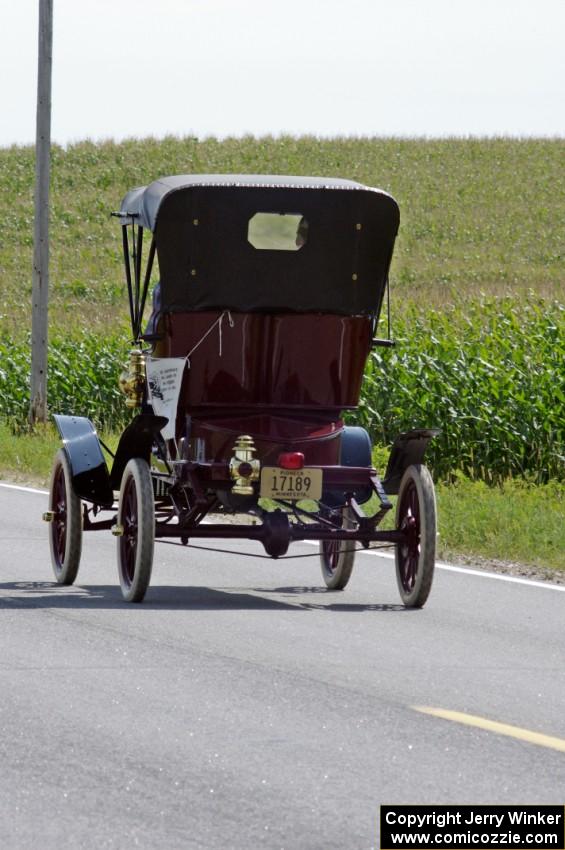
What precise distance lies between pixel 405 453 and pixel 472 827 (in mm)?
5716

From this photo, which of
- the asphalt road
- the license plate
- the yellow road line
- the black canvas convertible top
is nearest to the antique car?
the black canvas convertible top

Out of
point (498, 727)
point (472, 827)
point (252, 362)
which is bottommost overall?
point (498, 727)

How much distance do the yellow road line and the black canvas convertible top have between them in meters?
4.69

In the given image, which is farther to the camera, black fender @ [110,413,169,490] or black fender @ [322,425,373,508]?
black fender @ [322,425,373,508]

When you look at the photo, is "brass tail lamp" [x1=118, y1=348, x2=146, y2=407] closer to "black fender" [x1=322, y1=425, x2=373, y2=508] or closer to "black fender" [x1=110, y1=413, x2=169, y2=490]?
"black fender" [x1=110, y1=413, x2=169, y2=490]

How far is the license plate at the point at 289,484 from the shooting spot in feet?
35.8

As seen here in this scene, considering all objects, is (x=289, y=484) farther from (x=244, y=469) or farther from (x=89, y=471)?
(x=89, y=471)

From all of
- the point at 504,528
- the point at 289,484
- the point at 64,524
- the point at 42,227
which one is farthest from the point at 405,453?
the point at 42,227

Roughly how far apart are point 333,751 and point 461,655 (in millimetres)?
2445

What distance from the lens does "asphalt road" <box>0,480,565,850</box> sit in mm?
5961

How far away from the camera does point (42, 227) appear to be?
26.6 metres

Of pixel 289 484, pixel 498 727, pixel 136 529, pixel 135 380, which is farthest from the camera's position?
pixel 135 380

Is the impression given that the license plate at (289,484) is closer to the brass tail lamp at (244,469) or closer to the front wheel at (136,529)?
the brass tail lamp at (244,469)

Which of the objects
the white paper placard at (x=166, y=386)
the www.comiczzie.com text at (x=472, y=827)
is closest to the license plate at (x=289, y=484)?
the white paper placard at (x=166, y=386)
